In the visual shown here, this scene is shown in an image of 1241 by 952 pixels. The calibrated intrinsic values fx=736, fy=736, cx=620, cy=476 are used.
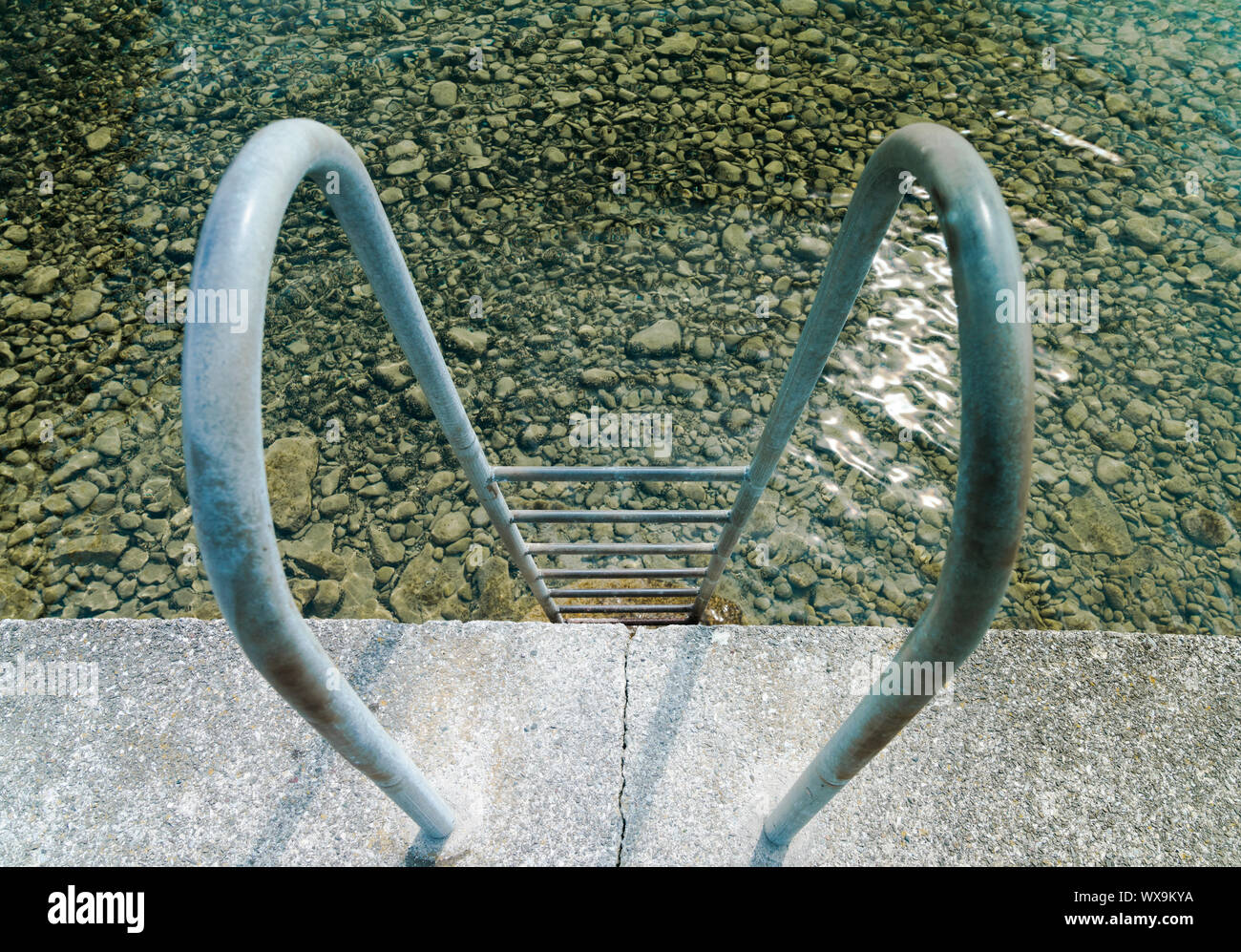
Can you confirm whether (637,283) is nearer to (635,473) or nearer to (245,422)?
(635,473)

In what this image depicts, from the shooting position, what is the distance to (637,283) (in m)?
4.19

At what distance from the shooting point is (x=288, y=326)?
4078 millimetres

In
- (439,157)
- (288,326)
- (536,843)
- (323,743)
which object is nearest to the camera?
(536,843)

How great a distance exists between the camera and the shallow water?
352cm

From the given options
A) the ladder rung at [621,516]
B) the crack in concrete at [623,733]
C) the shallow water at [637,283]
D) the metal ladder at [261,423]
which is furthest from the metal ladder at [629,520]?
the metal ladder at [261,423]

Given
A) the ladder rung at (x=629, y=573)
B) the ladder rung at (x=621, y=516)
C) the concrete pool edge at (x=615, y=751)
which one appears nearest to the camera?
the concrete pool edge at (x=615, y=751)

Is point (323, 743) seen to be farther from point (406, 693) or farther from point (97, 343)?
point (97, 343)

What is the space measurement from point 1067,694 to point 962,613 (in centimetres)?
135

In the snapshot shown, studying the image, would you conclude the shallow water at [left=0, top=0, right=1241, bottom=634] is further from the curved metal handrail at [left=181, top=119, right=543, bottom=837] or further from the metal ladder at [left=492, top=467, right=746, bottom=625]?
the curved metal handrail at [left=181, top=119, right=543, bottom=837]

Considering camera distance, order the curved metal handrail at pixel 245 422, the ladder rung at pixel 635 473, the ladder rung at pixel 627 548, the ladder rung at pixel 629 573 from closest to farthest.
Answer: the curved metal handrail at pixel 245 422 → the ladder rung at pixel 635 473 → the ladder rung at pixel 627 548 → the ladder rung at pixel 629 573

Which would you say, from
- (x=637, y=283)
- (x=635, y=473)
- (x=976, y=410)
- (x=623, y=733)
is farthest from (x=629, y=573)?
(x=637, y=283)

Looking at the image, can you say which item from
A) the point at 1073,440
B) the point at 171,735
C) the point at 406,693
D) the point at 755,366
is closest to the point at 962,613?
the point at 406,693

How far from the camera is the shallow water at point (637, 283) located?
352 cm

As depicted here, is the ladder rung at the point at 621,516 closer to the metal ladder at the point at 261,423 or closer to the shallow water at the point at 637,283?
the metal ladder at the point at 261,423
